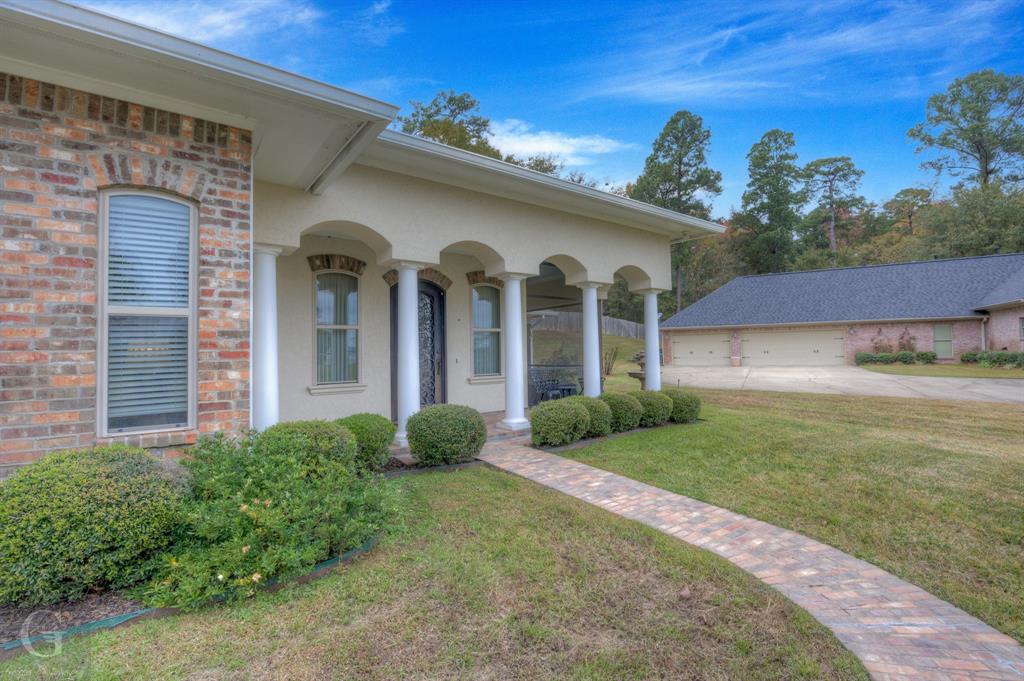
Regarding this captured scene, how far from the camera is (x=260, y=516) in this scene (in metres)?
2.91

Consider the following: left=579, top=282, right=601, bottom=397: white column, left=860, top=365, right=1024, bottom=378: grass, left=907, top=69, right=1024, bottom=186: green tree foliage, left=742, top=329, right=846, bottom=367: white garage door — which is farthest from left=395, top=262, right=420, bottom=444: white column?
left=907, top=69, right=1024, bottom=186: green tree foliage

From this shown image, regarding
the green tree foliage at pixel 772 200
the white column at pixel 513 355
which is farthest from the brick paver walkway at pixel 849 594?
the green tree foliage at pixel 772 200

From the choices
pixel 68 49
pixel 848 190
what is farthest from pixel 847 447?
pixel 848 190

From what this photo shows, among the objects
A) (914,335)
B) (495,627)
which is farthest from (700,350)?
(495,627)

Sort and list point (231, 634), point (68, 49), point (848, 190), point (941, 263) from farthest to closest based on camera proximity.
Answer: point (848, 190) < point (941, 263) < point (68, 49) < point (231, 634)

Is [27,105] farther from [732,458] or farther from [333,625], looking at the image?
[732,458]

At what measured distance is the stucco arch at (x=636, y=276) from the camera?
9.42 metres

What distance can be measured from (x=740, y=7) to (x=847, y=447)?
822 cm

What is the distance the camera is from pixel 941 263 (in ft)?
80.5

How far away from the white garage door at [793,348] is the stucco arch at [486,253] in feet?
70.6

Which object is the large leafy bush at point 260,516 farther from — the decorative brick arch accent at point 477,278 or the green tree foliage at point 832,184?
the green tree foliage at point 832,184

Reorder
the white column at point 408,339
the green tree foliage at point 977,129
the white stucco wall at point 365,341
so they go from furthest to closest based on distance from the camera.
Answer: the green tree foliage at point 977,129, the white stucco wall at point 365,341, the white column at point 408,339

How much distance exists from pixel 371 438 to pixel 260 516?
7.52 ft

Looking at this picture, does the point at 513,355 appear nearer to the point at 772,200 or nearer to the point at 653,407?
the point at 653,407
